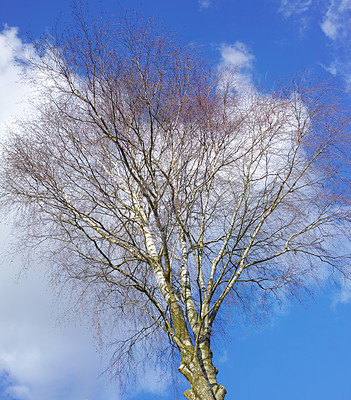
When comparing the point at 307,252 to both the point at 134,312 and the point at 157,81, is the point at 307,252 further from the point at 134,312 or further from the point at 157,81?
the point at 157,81

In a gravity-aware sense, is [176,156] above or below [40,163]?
above

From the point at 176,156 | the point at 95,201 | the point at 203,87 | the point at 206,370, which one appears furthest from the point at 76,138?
the point at 206,370

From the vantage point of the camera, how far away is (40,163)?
598 cm

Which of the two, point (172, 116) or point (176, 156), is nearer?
point (172, 116)

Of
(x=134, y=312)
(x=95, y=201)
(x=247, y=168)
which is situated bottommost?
(x=134, y=312)

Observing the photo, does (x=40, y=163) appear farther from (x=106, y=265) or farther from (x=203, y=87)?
(x=203, y=87)

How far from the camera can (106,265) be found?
17.7 ft

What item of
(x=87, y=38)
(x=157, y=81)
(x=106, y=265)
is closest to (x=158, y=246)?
(x=106, y=265)

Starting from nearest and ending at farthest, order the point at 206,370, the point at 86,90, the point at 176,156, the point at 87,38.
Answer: the point at 206,370
the point at 87,38
the point at 86,90
the point at 176,156

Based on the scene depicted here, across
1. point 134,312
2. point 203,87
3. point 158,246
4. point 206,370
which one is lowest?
point 206,370

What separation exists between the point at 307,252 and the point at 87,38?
4384mm

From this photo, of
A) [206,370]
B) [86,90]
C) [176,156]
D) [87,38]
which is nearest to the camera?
[206,370]

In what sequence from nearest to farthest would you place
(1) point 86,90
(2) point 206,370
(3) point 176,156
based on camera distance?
(2) point 206,370 < (1) point 86,90 < (3) point 176,156

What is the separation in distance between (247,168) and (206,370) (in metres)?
2.90
